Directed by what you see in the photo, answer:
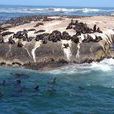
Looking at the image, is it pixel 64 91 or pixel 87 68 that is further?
pixel 87 68

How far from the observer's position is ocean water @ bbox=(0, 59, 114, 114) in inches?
667

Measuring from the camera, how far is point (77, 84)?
20844 millimetres

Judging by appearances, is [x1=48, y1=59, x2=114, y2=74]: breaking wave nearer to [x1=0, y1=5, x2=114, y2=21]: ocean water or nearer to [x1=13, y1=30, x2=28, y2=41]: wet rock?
[x1=13, y1=30, x2=28, y2=41]: wet rock

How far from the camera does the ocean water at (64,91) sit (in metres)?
16.9

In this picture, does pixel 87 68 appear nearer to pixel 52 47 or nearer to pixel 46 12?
pixel 52 47

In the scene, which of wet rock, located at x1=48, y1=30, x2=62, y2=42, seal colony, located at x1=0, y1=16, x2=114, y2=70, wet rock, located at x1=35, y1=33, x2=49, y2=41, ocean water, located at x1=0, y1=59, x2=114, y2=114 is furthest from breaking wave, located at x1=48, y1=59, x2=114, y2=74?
wet rock, located at x1=35, y1=33, x2=49, y2=41

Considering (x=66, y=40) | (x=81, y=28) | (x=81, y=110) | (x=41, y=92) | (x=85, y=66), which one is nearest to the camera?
(x=81, y=110)

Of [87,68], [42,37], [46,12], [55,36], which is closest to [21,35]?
[42,37]

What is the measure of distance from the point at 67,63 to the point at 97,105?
7.64 metres

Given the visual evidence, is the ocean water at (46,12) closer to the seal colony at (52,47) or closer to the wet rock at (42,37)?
the seal colony at (52,47)

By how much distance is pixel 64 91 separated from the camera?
64.0 feet

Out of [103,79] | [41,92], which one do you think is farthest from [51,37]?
[41,92]

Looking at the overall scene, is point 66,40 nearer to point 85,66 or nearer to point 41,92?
point 85,66

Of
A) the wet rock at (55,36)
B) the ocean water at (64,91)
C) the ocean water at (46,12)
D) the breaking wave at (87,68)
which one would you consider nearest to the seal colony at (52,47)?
the wet rock at (55,36)
